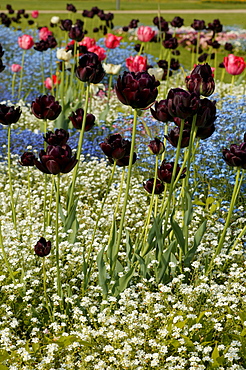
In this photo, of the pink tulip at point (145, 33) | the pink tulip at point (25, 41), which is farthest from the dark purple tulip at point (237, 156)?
the pink tulip at point (25, 41)

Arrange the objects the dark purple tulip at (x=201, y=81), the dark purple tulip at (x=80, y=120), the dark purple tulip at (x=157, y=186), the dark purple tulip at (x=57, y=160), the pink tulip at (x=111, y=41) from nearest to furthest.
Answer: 1. the dark purple tulip at (x=57, y=160)
2. the dark purple tulip at (x=201, y=81)
3. the dark purple tulip at (x=157, y=186)
4. the dark purple tulip at (x=80, y=120)
5. the pink tulip at (x=111, y=41)

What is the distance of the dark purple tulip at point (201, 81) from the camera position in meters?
2.82

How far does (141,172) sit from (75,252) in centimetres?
190

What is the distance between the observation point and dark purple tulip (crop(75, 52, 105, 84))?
3.04m

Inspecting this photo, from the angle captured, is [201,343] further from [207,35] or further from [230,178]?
[207,35]

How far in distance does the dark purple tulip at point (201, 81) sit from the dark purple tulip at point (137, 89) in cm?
35

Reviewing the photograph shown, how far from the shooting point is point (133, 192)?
4891 millimetres

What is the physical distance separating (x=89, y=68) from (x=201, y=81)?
0.68 m

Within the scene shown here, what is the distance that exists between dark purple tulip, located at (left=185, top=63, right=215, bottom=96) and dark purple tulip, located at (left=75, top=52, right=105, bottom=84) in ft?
1.93

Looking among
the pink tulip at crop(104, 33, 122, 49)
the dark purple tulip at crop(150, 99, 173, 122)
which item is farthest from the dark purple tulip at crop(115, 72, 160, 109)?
the pink tulip at crop(104, 33, 122, 49)

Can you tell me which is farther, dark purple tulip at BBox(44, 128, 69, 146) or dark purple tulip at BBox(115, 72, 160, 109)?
dark purple tulip at BBox(44, 128, 69, 146)

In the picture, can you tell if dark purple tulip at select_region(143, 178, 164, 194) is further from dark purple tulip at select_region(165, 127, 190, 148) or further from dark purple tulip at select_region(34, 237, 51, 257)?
dark purple tulip at select_region(34, 237, 51, 257)

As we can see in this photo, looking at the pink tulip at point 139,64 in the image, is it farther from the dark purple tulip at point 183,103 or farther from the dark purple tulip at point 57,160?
the dark purple tulip at point 57,160

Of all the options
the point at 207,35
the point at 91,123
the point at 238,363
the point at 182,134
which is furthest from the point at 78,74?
the point at 207,35
